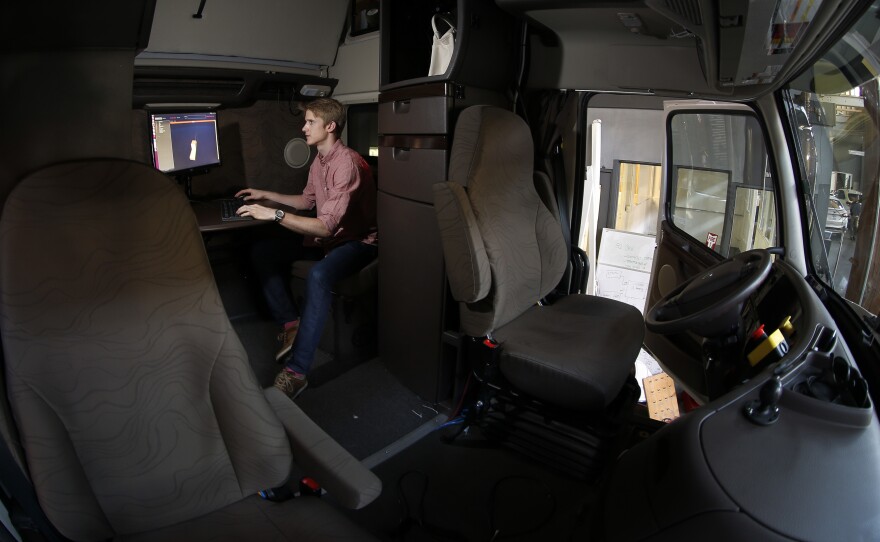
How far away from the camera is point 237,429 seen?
3.65 ft

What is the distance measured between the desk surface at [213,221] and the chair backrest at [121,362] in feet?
4.89

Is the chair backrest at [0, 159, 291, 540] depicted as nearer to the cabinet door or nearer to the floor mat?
the floor mat

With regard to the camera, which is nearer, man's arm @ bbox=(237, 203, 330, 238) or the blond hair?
man's arm @ bbox=(237, 203, 330, 238)

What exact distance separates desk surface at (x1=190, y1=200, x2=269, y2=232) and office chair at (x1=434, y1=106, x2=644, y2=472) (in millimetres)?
1275

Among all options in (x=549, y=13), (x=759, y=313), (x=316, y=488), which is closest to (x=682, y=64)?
(x=549, y=13)

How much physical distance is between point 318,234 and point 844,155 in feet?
7.23

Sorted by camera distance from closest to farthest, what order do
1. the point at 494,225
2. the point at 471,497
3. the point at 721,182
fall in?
the point at 471,497 < the point at 494,225 < the point at 721,182

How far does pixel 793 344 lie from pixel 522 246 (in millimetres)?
1176

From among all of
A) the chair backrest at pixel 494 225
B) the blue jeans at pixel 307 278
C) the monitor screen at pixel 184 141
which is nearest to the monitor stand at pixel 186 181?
the monitor screen at pixel 184 141

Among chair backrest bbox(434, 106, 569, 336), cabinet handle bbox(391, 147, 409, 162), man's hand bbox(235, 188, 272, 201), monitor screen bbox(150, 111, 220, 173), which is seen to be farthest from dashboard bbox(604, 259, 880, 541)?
monitor screen bbox(150, 111, 220, 173)

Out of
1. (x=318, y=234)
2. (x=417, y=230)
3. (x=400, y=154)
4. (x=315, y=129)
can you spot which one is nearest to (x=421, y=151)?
(x=400, y=154)

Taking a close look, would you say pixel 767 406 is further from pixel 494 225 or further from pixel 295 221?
pixel 295 221

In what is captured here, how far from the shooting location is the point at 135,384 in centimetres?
102

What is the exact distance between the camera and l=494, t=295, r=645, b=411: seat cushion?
1.62 meters
